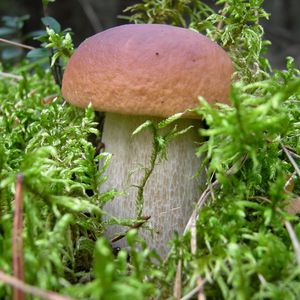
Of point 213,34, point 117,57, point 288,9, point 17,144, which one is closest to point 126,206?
point 117,57

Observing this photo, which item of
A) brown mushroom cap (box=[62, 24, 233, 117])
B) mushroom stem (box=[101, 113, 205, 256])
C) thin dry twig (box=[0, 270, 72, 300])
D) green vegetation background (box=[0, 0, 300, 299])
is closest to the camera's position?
thin dry twig (box=[0, 270, 72, 300])

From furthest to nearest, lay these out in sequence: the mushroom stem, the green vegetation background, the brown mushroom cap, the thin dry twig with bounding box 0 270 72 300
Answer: the mushroom stem < the brown mushroom cap < the green vegetation background < the thin dry twig with bounding box 0 270 72 300

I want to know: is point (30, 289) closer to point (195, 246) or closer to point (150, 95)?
point (195, 246)

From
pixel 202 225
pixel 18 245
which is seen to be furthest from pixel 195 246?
pixel 18 245

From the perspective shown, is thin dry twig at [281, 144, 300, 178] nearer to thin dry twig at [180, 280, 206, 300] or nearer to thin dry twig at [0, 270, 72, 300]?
thin dry twig at [180, 280, 206, 300]

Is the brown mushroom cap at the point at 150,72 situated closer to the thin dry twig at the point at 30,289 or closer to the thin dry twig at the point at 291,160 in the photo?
the thin dry twig at the point at 291,160

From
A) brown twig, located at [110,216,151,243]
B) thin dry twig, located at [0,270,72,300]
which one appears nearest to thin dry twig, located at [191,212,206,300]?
brown twig, located at [110,216,151,243]

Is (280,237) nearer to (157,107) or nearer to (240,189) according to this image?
(240,189)
